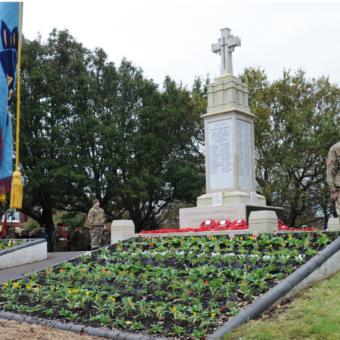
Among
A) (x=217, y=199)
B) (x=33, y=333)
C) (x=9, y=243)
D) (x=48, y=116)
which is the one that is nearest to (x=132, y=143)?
(x=48, y=116)

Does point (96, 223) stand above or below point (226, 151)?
below

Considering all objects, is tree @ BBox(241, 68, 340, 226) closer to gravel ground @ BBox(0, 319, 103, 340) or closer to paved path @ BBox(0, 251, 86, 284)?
paved path @ BBox(0, 251, 86, 284)

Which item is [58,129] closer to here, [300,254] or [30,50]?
[30,50]

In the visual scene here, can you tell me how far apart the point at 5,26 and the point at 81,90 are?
1981cm

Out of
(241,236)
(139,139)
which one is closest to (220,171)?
(241,236)

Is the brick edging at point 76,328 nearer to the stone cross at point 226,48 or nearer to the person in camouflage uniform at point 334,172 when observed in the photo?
the person in camouflage uniform at point 334,172

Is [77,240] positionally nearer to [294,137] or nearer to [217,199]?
[217,199]

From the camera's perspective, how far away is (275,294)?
6207 millimetres

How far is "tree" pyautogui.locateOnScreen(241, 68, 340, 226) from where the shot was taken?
78.9 feet

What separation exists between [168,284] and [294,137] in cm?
1903

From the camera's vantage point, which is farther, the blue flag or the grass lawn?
the grass lawn

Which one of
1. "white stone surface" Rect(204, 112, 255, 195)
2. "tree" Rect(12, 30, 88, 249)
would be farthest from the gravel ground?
"tree" Rect(12, 30, 88, 249)

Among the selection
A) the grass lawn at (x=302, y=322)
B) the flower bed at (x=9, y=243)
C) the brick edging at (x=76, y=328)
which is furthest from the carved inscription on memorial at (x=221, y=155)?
the brick edging at (x=76, y=328)

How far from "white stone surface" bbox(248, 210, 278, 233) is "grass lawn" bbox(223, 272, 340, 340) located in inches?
154
